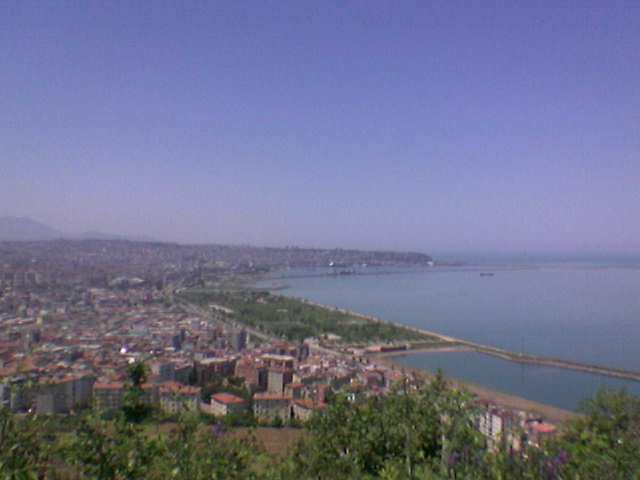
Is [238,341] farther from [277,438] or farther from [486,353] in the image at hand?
[277,438]

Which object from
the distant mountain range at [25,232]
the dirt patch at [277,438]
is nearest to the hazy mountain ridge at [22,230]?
the distant mountain range at [25,232]

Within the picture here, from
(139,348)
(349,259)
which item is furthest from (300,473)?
(349,259)

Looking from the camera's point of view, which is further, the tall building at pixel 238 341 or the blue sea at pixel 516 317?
the tall building at pixel 238 341

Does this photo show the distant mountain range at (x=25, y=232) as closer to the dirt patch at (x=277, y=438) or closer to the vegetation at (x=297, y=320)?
the vegetation at (x=297, y=320)

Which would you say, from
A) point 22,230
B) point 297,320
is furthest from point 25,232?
point 297,320

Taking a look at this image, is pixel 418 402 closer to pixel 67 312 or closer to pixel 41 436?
pixel 41 436

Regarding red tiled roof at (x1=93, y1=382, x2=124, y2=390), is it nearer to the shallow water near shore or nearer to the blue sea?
the blue sea
